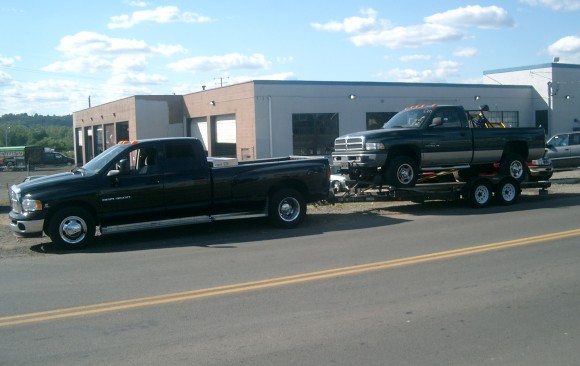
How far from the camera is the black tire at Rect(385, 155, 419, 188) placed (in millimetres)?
14375

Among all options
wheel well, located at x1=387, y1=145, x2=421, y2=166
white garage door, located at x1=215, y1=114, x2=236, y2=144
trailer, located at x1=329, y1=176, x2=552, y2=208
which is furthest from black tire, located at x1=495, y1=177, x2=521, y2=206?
white garage door, located at x1=215, y1=114, x2=236, y2=144

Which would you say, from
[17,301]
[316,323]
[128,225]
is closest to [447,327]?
[316,323]

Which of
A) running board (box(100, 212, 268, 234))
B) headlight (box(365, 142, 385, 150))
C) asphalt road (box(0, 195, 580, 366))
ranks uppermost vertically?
headlight (box(365, 142, 385, 150))

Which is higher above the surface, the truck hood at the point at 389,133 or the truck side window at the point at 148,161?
the truck hood at the point at 389,133

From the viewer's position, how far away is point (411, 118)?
50.4 ft

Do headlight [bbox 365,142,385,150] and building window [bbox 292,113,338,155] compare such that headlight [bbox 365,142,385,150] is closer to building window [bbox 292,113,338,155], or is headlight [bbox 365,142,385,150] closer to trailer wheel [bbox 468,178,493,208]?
trailer wheel [bbox 468,178,493,208]

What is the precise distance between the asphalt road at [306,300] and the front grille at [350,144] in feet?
10.6

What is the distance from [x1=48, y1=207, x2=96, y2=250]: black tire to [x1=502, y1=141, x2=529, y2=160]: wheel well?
1099cm

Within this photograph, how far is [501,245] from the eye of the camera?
33.2ft

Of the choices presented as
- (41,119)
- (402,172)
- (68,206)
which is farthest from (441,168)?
(41,119)

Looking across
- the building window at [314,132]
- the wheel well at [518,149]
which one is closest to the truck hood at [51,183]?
the wheel well at [518,149]

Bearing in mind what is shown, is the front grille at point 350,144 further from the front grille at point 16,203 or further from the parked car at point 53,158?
the parked car at point 53,158

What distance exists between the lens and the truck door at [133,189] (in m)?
11.4

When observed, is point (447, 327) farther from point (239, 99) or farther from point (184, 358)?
point (239, 99)
